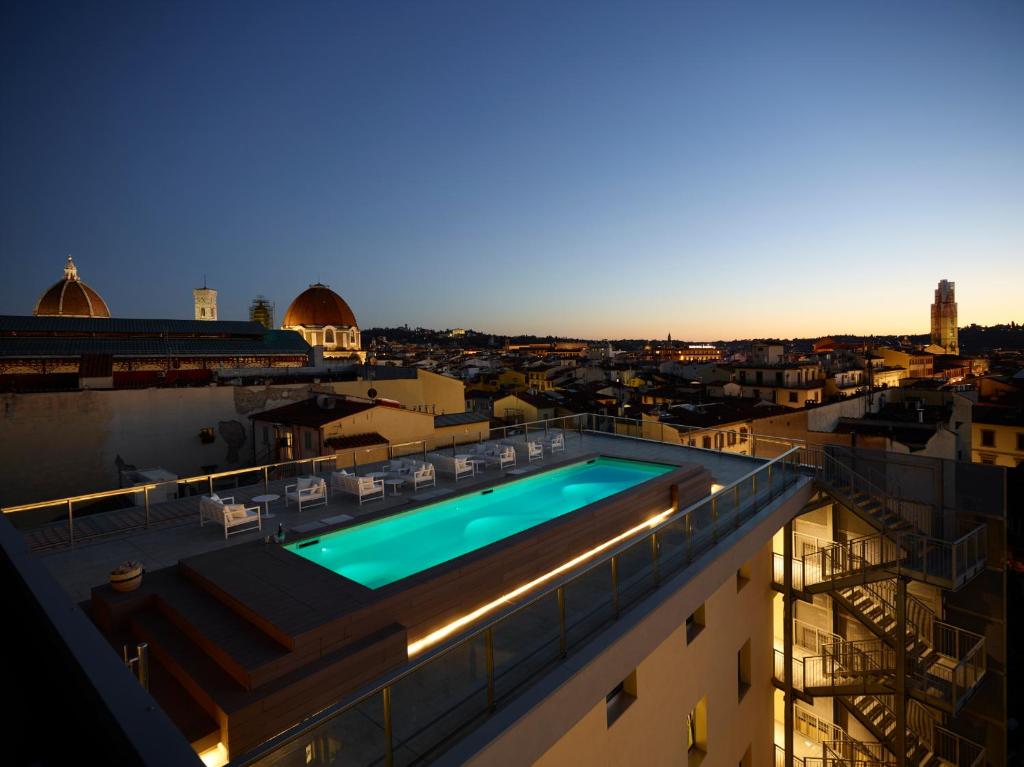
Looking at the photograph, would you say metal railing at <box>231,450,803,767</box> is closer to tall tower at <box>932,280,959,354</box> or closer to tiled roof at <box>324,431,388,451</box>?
tiled roof at <box>324,431,388,451</box>

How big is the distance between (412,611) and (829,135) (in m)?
25.4

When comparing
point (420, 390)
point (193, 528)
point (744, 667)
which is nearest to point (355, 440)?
point (193, 528)

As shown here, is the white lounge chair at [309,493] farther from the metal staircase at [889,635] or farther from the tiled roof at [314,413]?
the metal staircase at [889,635]

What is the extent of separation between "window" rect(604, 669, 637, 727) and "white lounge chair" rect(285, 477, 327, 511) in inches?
252

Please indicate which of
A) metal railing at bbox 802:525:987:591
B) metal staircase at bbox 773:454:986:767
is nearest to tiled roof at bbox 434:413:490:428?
metal staircase at bbox 773:454:986:767

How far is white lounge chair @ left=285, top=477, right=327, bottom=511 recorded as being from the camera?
9.87m

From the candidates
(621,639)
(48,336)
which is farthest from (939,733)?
(48,336)

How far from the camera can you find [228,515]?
8.49 meters

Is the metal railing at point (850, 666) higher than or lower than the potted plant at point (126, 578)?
lower

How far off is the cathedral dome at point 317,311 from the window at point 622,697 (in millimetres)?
55780

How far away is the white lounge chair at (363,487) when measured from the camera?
10109mm

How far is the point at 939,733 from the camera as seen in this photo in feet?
36.5

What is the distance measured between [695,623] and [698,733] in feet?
6.37

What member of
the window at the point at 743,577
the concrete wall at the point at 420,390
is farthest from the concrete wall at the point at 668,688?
the concrete wall at the point at 420,390
